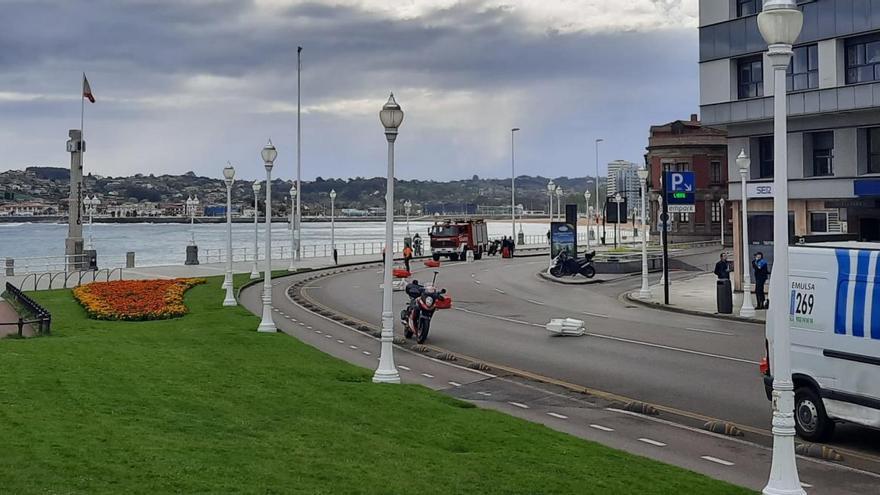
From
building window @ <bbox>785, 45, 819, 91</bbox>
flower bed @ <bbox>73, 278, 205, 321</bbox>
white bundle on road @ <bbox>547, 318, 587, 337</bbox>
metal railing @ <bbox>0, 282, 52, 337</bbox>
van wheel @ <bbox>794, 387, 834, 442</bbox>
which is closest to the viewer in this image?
van wheel @ <bbox>794, 387, 834, 442</bbox>

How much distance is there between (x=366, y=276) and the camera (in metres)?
50.2

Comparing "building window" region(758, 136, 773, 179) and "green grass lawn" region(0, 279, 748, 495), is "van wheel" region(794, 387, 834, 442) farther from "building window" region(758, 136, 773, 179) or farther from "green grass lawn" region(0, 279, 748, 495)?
"building window" region(758, 136, 773, 179)

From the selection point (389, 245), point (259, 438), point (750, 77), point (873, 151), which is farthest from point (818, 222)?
point (259, 438)

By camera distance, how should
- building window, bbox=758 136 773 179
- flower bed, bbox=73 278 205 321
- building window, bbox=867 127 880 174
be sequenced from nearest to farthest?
flower bed, bbox=73 278 205 321, building window, bbox=867 127 880 174, building window, bbox=758 136 773 179

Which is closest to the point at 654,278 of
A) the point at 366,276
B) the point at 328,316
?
the point at 366,276

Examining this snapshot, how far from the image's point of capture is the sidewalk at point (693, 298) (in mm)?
30062

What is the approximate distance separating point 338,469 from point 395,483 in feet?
2.12

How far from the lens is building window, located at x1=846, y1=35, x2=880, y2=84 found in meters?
32.4

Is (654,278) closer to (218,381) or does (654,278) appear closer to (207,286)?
(207,286)

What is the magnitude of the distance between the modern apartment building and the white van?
1913 cm

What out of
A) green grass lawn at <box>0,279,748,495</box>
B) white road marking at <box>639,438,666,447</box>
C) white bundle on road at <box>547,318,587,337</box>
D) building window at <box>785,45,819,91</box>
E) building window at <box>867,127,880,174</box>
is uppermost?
building window at <box>785,45,819,91</box>

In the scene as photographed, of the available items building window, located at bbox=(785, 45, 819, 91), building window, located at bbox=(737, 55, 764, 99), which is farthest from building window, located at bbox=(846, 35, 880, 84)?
building window, located at bbox=(737, 55, 764, 99)

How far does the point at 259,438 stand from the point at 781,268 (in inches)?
229

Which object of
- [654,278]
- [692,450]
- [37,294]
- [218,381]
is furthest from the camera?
[654,278]
